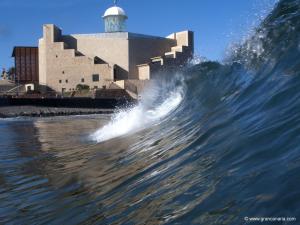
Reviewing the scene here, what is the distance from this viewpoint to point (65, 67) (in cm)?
6184

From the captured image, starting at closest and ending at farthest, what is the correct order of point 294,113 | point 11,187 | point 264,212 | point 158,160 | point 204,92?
point 264,212 → point 294,113 → point 158,160 → point 11,187 → point 204,92

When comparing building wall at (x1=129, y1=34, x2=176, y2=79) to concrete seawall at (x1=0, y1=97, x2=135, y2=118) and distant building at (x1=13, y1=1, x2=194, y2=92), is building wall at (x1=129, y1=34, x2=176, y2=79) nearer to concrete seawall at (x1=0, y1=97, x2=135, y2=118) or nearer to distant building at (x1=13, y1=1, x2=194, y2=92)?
distant building at (x1=13, y1=1, x2=194, y2=92)

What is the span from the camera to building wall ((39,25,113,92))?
61.1 meters

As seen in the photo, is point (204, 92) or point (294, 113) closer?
point (294, 113)

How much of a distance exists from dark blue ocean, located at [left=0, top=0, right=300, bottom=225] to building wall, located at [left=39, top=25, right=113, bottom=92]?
5286 cm

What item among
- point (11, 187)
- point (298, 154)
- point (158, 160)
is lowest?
point (11, 187)

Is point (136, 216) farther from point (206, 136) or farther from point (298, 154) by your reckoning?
point (206, 136)

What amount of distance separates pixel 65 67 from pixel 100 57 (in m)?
4.75

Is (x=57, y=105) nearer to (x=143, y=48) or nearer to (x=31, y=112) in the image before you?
(x=31, y=112)

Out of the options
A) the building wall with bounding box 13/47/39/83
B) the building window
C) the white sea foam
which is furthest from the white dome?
the white sea foam

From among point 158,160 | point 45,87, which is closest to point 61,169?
point 158,160

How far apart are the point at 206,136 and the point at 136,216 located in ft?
6.18

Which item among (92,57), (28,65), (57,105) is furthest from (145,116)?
(28,65)

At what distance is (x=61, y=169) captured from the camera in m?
6.16
